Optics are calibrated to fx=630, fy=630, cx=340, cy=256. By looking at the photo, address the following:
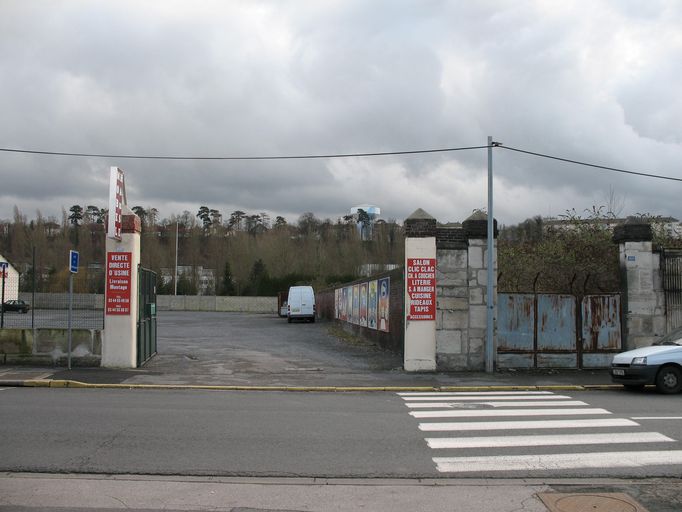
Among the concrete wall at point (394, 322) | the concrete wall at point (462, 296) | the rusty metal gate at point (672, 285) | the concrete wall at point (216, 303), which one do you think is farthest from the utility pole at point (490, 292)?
the concrete wall at point (216, 303)

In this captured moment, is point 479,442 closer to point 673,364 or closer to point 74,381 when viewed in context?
point 673,364

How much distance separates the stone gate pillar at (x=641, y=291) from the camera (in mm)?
16953

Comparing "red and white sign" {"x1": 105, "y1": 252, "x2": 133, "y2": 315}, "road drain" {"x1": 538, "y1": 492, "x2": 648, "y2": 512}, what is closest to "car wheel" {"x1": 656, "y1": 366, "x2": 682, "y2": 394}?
"road drain" {"x1": 538, "y1": 492, "x2": 648, "y2": 512}

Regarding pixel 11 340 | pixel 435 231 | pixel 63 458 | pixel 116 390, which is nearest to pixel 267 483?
pixel 63 458

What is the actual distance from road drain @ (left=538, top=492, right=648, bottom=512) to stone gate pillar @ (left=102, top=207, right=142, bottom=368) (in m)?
12.9

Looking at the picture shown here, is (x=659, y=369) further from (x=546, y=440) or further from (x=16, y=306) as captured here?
(x=16, y=306)

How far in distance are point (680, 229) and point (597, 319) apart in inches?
399

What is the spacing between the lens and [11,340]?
54.9ft

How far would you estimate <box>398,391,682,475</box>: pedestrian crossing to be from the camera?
23.5 feet

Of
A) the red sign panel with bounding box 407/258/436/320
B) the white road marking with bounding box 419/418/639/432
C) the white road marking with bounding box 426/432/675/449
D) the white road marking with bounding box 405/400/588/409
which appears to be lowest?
the white road marking with bounding box 405/400/588/409

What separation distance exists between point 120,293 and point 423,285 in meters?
8.01

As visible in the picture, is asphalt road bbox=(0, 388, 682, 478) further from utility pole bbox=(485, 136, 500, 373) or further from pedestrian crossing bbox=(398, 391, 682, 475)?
utility pole bbox=(485, 136, 500, 373)

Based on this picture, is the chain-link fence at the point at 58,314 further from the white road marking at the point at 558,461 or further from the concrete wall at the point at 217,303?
the concrete wall at the point at 217,303

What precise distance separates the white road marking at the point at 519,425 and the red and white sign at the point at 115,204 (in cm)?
1039
